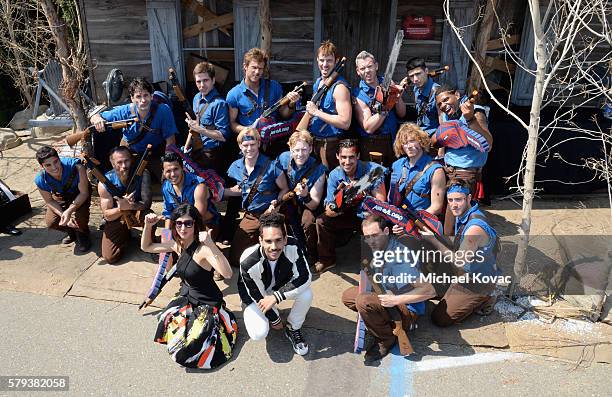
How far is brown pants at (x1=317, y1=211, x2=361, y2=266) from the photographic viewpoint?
4938 millimetres

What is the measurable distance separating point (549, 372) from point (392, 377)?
1.19 meters

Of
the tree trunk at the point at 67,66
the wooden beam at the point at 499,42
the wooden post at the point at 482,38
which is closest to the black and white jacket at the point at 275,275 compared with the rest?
the tree trunk at the point at 67,66

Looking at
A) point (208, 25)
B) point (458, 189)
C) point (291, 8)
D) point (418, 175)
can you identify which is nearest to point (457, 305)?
point (458, 189)

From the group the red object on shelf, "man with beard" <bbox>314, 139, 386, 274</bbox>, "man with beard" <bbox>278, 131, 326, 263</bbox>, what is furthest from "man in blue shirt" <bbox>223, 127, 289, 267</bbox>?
the red object on shelf

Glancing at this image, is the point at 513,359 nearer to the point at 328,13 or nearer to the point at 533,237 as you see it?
the point at 533,237

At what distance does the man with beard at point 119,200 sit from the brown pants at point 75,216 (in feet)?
1.05

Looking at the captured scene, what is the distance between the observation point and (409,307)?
4.11m

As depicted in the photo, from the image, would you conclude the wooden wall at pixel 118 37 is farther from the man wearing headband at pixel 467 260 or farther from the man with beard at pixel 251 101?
the man wearing headband at pixel 467 260

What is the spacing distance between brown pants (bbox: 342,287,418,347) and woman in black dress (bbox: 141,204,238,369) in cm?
108

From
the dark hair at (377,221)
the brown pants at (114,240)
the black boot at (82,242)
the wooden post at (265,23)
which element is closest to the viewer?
the dark hair at (377,221)

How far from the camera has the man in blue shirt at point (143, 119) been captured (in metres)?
5.55

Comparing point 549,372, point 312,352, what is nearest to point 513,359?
point 549,372

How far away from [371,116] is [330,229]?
4.15 feet

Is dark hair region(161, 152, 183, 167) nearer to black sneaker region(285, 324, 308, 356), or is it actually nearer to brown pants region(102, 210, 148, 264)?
brown pants region(102, 210, 148, 264)
